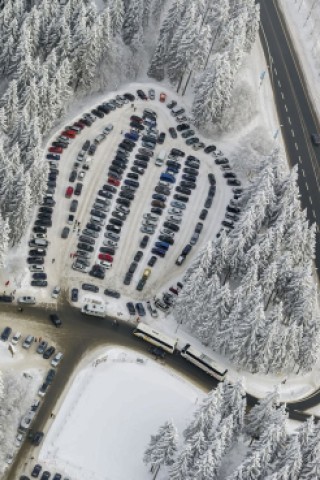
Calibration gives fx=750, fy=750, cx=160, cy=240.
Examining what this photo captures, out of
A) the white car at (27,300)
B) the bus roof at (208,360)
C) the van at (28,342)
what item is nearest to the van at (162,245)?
the bus roof at (208,360)

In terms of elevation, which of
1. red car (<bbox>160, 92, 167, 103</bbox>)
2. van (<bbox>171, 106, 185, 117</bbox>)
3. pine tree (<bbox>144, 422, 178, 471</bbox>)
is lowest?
pine tree (<bbox>144, 422, 178, 471</bbox>)

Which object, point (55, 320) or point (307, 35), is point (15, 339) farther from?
point (307, 35)

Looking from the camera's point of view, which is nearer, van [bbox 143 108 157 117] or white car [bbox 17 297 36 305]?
white car [bbox 17 297 36 305]

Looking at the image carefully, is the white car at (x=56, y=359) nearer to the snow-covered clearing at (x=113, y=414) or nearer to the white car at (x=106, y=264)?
the snow-covered clearing at (x=113, y=414)

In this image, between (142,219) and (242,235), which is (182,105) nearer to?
(142,219)

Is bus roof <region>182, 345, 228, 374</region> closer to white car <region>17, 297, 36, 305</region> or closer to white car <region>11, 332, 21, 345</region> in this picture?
white car <region>17, 297, 36, 305</region>

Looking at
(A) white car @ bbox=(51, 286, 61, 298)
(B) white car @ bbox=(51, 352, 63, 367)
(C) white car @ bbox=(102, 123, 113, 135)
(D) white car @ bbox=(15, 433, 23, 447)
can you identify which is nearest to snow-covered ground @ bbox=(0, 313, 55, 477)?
(D) white car @ bbox=(15, 433, 23, 447)
